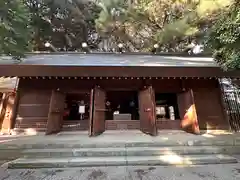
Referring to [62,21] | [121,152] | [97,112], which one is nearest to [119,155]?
[121,152]

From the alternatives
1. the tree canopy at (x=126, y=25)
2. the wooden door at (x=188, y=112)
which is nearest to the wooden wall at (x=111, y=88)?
the wooden door at (x=188, y=112)

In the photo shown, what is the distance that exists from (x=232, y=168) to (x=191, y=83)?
375 cm

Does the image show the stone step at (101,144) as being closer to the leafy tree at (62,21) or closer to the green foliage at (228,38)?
the green foliage at (228,38)

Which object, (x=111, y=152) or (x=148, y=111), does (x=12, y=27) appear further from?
(x=148, y=111)

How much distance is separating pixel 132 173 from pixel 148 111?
8.98 ft

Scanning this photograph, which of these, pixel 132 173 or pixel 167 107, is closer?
pixel 132 173

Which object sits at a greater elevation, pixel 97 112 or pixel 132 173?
pixel 97 112

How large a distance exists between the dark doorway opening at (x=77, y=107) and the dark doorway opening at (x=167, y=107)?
2.80 meters

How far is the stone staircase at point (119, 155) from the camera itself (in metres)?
Result: 3.99

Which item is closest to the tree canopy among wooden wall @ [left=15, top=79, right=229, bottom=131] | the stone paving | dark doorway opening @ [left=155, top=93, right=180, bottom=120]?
wooden wall @ [left=15, top=79, right=229, bottom=131]

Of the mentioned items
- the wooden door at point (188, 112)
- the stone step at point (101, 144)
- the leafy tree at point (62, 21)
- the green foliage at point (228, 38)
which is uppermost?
the leafy tree at point (62, 21)

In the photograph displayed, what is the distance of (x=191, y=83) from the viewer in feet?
23.2

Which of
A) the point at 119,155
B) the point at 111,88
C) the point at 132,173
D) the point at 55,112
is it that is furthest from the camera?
the point at 111,88

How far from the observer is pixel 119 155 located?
4.39 meters
